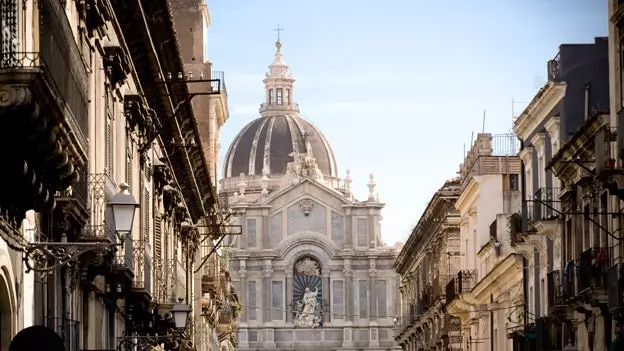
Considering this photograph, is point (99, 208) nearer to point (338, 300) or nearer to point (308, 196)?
point (338, 300)

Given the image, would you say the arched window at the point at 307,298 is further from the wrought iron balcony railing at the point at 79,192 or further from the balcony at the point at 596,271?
the wrought iron balcony railing at the point at 79,192

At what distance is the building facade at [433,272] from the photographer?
73625 mm

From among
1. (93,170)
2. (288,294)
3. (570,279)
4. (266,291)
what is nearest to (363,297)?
(288,294)

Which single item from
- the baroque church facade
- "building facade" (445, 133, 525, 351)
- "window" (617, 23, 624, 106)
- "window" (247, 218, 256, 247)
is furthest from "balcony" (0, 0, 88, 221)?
"window" (247, 218, 256, 247)

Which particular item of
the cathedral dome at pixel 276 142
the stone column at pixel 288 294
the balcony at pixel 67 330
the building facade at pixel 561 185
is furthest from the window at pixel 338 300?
the balcony at pixel 67 330

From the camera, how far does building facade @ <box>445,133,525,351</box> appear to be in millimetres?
57062

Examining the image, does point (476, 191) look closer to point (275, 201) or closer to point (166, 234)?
point (166, 234)

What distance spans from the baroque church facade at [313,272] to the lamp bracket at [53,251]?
121214 millimetres

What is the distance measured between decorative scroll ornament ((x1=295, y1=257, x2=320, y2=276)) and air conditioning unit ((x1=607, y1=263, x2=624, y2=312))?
112m

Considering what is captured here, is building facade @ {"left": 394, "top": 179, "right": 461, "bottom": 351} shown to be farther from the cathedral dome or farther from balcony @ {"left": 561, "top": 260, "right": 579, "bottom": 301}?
the cathedral dome

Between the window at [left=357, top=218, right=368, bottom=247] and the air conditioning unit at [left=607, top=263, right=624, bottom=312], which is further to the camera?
the window at [left=357, top=218, right=368, bottom=247]

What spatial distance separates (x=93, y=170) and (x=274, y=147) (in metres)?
146

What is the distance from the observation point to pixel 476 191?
6388 cm

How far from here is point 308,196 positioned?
15088 cm
